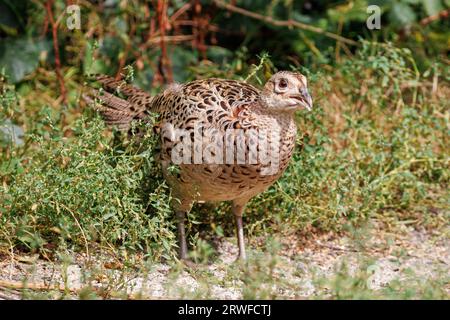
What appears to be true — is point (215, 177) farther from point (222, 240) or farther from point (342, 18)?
point (342, 18)

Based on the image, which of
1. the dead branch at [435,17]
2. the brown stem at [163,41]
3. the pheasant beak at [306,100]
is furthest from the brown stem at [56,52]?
the dead branch at [435,17]

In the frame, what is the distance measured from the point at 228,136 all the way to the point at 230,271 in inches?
26.7

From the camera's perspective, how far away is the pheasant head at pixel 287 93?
3.86m

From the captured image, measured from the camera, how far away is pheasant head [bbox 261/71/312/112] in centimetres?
386

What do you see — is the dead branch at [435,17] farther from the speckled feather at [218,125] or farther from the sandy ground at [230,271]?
the speckled feather at [218,125]

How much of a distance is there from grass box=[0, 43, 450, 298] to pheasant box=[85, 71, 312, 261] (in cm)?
13

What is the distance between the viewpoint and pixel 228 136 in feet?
12.8

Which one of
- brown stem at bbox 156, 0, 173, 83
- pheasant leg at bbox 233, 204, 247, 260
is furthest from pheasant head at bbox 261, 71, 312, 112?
brown stem at bbox 156, 0, 173, 83

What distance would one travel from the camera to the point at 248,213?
4.72 metres

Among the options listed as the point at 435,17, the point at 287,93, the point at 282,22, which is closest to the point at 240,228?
the point at 287,93

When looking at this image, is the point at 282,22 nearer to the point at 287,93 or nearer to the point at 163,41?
the point at 163,41

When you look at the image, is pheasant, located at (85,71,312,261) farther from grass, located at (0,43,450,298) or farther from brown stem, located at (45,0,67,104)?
brown stem, located at (45,0,67,104)

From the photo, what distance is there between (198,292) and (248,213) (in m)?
1.40

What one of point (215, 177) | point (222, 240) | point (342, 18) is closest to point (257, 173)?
point (215, 177)
